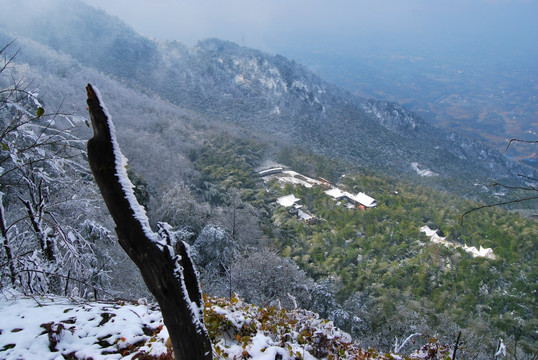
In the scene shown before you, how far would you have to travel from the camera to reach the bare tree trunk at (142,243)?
175 cm

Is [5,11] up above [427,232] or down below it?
above

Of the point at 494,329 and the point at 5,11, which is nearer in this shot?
the point at 494,329

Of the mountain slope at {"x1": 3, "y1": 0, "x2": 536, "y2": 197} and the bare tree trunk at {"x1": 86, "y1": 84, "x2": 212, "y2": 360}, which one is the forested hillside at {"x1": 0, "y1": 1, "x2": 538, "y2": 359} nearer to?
the bare tree trunk at {"x1": 86, "y1": 84, "x2": 212, "y2": 360}

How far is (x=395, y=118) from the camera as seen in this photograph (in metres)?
64.8

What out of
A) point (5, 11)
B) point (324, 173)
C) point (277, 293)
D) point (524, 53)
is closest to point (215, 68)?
point (5, 11)

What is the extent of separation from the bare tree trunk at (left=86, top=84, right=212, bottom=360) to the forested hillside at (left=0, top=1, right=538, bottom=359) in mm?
1269

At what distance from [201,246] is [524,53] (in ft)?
750

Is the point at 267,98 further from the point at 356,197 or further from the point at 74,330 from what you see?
the point at 74,330

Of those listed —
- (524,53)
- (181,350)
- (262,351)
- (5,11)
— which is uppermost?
(524,53)

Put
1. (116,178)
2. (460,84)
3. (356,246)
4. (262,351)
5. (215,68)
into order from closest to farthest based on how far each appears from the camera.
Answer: (116,178)
(262,351)
(356,246)
(215,68)
(460,84)

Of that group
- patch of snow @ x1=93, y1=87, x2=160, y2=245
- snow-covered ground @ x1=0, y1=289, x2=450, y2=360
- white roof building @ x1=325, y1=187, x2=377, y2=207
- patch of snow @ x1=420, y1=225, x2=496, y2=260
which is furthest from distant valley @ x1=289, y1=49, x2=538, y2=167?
patch of snow @ x1=93, y1=87, x2=160, y2=245

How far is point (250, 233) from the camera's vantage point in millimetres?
15859

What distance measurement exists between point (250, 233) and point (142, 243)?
46.8 ft

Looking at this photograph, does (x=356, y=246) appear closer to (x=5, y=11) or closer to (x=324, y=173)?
(x=324, y=173)
